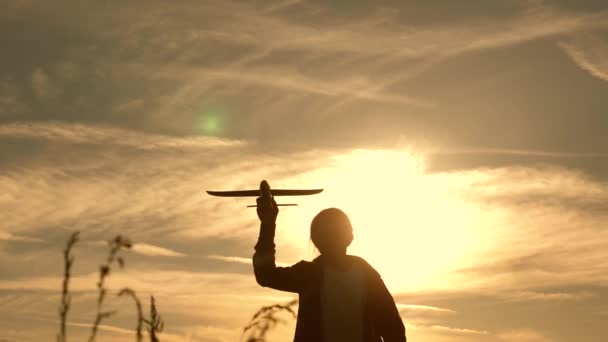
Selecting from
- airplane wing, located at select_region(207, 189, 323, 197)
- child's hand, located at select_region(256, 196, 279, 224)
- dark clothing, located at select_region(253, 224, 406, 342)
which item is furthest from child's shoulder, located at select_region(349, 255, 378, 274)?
airplane wing, located at select_region(207, 189, 323, 197)

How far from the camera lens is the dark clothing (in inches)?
267

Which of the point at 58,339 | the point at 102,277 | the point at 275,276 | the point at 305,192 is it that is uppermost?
the point at 305,192

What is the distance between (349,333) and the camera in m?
6.81

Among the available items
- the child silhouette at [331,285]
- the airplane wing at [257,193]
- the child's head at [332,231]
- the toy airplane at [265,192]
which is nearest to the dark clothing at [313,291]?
the child silhouette at [331,285]

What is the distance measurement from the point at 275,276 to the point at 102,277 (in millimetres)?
3302

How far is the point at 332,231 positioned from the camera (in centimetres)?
700

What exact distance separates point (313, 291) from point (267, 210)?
0.95m

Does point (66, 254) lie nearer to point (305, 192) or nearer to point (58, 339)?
point (58, 339)

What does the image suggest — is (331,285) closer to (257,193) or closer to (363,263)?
(363,263)

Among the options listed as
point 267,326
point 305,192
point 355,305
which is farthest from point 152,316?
point 305,192

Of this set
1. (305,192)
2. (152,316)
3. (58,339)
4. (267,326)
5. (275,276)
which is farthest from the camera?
(305,192)

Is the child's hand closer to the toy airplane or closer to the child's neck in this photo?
the toy airplane

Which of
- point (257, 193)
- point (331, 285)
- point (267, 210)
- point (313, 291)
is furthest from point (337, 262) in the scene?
point (257, 193)

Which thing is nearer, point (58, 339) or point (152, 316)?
point (58, 339)
